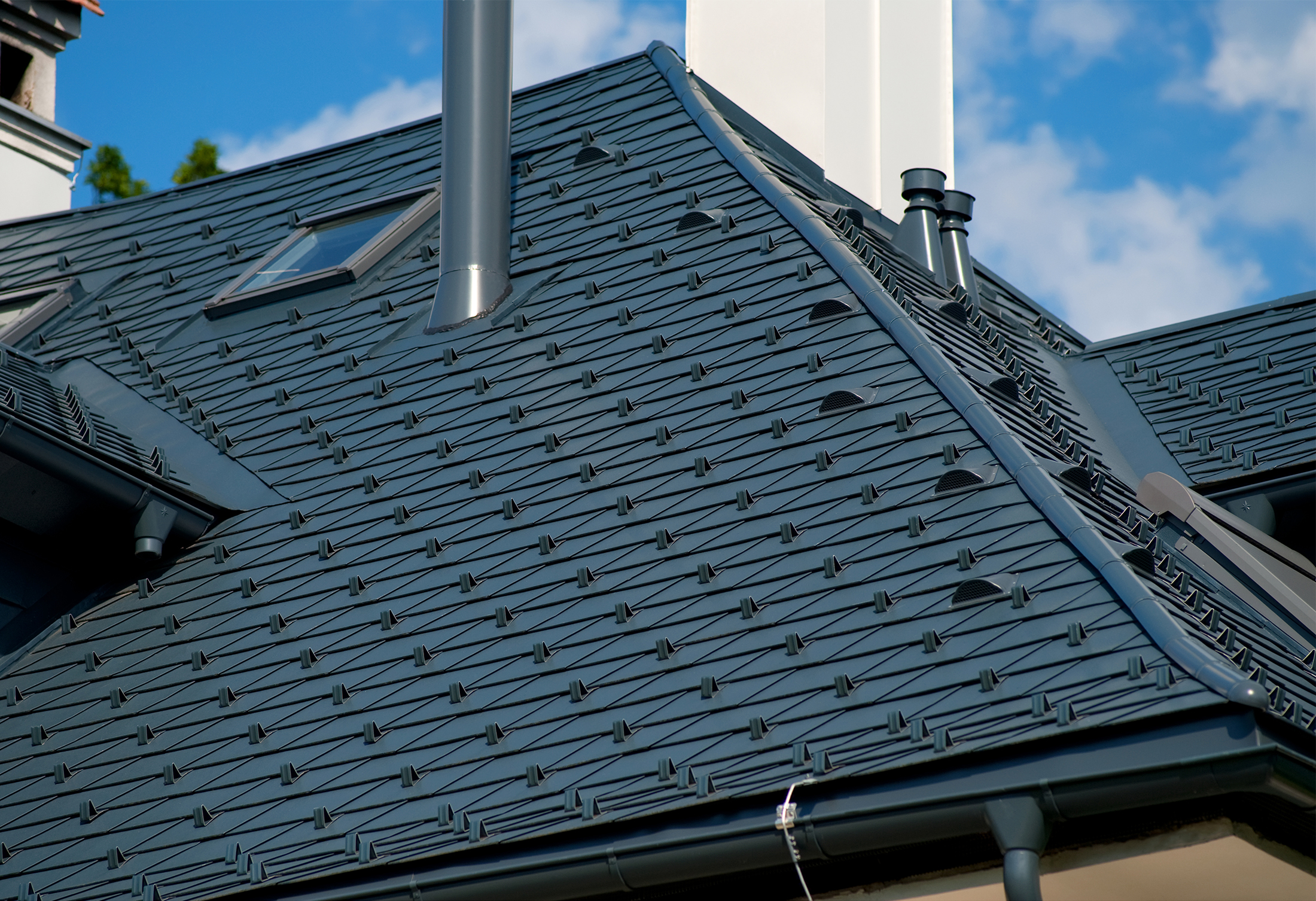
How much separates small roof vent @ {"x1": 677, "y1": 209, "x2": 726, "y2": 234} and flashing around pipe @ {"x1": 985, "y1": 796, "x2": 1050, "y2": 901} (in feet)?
12.9

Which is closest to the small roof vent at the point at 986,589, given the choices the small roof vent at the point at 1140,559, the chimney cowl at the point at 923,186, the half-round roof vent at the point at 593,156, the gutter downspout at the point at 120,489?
the small roof vent at the point at 1140,559

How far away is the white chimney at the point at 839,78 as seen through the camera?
1027 centimetres

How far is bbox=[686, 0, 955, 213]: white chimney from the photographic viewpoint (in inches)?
404

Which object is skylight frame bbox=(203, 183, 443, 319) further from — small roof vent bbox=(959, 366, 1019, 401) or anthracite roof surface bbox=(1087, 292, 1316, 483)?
anthracite roof surface bbox=(1087, 292, 1316, 483)

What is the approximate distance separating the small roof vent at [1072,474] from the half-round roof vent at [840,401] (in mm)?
778

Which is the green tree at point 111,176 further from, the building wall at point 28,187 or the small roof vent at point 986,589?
the small roof vent at point 986,589

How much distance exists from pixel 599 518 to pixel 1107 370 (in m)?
3.76

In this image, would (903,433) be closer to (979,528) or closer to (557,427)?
(979,528)

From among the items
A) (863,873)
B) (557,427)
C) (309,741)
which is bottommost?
(863,873)

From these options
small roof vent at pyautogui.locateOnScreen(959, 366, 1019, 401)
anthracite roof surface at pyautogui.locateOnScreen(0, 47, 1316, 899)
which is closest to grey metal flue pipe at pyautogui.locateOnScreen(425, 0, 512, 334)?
anthracite roof surface at pyautogui.locateOnScreen(0, 47, 1316, 899)

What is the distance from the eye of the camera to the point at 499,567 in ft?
21.6

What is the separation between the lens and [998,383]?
689cm

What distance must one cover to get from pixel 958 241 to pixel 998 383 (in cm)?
283

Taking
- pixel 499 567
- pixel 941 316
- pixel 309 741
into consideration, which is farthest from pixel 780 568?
pixel 941 316
